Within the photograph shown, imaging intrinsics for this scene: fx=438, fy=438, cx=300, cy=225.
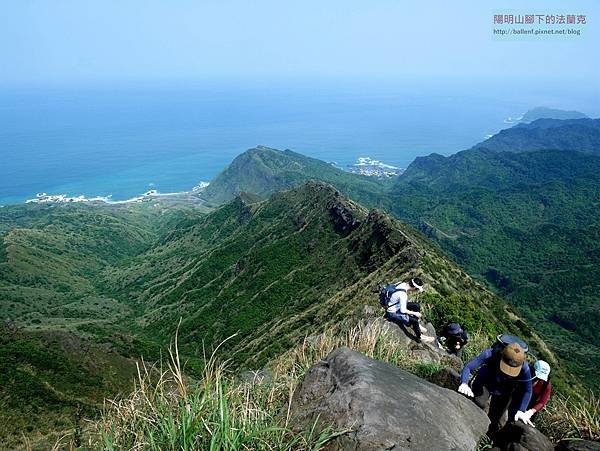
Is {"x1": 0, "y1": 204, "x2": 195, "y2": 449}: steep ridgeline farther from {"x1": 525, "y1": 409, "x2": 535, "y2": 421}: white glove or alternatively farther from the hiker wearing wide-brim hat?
the hiker wearing wide-brim hat

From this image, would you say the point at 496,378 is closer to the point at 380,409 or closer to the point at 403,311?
the point at 380,409

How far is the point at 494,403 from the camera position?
6.51m

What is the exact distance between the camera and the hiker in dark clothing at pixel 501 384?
5.98 metres

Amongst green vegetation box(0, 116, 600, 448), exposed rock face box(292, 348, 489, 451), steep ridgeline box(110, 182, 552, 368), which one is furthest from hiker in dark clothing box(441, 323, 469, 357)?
steep ridgeline box(110, 182, 552, 368)

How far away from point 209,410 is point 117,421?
1259 millimetres

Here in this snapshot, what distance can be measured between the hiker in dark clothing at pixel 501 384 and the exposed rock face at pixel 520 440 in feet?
1.88

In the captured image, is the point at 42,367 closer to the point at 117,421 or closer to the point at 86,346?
the point at 86,346

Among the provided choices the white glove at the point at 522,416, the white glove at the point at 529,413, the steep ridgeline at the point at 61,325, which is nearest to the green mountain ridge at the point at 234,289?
the steep ridgeline at the point at 61,325

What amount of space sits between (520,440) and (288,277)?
242 feet

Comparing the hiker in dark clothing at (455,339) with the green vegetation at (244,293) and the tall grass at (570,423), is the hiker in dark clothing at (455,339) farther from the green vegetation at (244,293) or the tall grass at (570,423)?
the tall grass at (570,423)

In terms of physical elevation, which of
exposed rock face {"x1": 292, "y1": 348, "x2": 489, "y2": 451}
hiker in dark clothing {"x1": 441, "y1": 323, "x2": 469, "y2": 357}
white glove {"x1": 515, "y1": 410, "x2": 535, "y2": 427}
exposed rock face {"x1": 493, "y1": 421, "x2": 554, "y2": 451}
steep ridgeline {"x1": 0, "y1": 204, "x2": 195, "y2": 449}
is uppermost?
exposed rock face {"x1": 292, "y1": 348, "x2": 489, "y2": 451}

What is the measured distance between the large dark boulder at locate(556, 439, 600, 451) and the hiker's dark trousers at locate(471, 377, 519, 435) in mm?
810

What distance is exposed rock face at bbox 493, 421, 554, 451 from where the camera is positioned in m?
5.01

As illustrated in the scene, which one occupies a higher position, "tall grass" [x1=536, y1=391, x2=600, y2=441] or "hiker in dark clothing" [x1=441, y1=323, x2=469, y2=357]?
A: "tall grass" [x1=536, y1=391, x2=600, y2=441]
